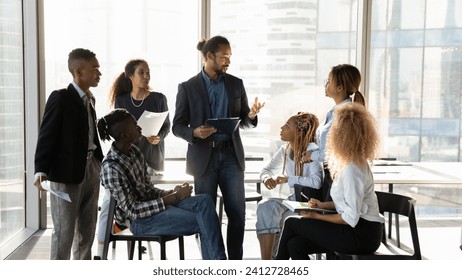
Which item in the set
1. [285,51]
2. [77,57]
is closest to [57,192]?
[77,57]

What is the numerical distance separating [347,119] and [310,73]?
10.5ft

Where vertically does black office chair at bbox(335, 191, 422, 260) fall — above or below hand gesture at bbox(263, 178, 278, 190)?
below

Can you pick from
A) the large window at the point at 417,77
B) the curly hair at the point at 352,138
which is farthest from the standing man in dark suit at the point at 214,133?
the large window at the point at 417,77

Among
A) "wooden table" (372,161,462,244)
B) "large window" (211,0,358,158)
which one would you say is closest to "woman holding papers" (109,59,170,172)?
"wooden table" (372,161,462,244)

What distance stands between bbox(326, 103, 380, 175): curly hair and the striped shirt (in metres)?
0.93

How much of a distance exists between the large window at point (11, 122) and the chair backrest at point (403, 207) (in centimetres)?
288

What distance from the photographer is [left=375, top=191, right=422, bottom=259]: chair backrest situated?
2922 millimetres

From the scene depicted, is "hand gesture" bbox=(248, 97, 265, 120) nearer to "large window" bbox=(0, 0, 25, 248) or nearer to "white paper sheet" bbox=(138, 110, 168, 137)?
"white paper sheet" bbox=(138, 110, 168, 137)

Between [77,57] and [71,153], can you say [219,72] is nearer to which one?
[77,57]

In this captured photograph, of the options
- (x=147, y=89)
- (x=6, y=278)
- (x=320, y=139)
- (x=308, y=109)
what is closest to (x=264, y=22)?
(x=308, y=109)

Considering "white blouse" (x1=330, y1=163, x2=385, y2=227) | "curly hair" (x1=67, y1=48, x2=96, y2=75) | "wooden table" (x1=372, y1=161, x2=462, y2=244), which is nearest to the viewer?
"white blouse" (x1=330, y1=163, x2=385, y2=227)

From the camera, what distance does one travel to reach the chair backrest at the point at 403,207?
2.92 metres

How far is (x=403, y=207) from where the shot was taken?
3.04 meters

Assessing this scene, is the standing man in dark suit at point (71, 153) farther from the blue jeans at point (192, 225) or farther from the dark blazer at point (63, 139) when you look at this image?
the blue jeans at point (192, 225)
